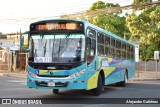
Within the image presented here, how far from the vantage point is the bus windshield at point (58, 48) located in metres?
14.1

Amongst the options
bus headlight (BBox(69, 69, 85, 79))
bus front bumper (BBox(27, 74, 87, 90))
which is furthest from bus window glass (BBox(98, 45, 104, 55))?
bus front bumper (BBox(27, 74, 87, 90))

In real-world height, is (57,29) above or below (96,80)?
above

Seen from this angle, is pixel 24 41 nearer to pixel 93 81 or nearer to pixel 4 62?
pixel 93 81

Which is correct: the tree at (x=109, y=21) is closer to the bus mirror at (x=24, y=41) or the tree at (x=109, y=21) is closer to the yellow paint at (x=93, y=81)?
the yellow paint at (x=93, y=81)

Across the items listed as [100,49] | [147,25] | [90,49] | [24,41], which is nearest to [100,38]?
[100,49]

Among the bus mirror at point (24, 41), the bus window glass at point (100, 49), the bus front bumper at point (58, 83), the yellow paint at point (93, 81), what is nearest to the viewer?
the bus front bumper at point (58, 83)

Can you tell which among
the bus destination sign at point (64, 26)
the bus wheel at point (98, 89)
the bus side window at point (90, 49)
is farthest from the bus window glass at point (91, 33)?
the bus wheel at point (98, 89)

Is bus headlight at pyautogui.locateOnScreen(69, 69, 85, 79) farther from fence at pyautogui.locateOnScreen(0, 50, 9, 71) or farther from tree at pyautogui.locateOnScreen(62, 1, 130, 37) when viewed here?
tree at pyautogui.locateOnScreen(62, 1, 130, 37)

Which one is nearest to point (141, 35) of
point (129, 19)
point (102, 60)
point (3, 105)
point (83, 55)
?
point (129, 19)

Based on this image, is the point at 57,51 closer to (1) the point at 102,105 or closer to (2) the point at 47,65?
(2) the point at 47,65

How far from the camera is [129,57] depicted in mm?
25125

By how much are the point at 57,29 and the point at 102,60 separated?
353 centimetres

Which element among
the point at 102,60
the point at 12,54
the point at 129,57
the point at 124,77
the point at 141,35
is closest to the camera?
the point at 102,60

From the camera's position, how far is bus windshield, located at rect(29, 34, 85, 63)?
14141mm
